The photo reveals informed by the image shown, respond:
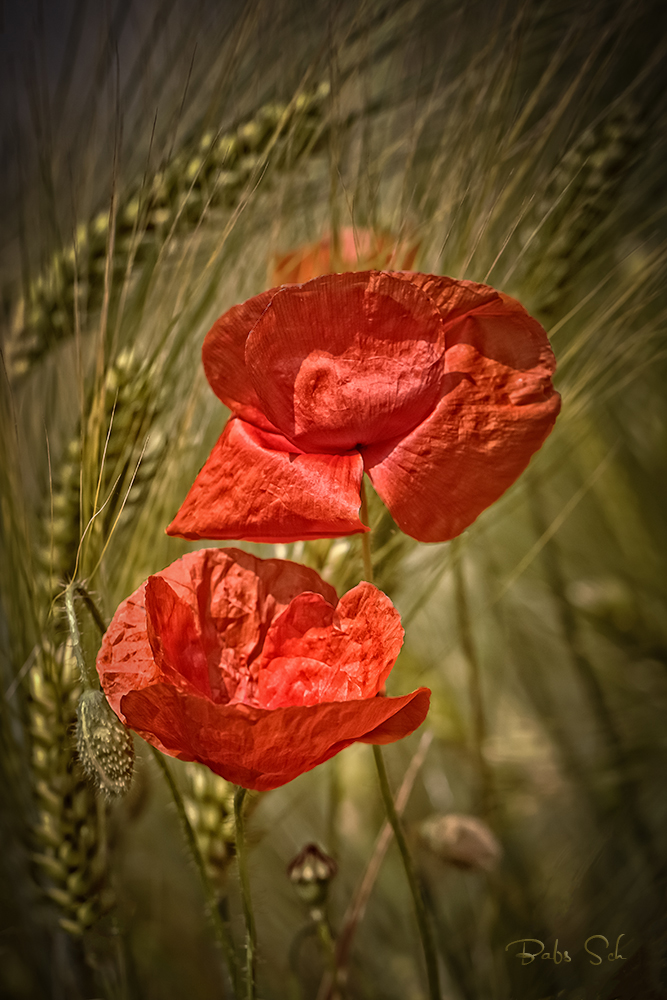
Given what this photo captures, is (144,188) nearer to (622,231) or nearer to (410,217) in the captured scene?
(410,217)

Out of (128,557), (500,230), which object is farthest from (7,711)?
(500,230)

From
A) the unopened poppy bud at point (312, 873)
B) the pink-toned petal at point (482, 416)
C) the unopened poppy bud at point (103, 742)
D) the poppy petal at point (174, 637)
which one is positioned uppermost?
the pink-toned petal at point (482, 416)

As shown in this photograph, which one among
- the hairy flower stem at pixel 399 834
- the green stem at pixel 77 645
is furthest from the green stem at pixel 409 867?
the green stem at pixel 77 645

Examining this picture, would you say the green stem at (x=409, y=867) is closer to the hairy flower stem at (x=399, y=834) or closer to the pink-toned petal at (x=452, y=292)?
the hairy flower stem at (x=399, y=834)

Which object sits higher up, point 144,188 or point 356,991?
point 144,188
